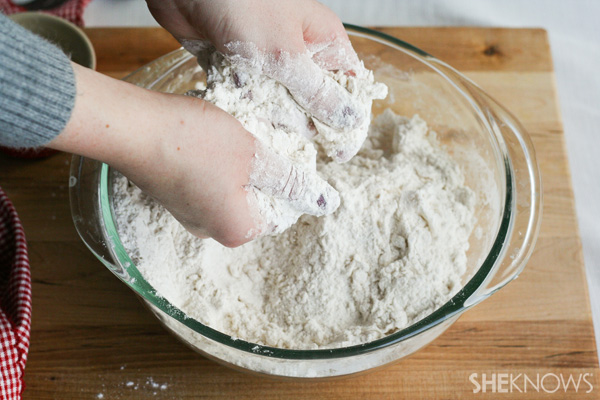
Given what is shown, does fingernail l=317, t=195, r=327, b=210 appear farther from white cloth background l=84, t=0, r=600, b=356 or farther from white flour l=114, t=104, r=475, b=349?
white cloth background l=84, t=0, r=600, b=356

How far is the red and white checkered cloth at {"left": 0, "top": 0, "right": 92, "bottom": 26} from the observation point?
1.46 m

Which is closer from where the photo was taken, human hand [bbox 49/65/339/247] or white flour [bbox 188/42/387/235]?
human hand [bbox 49/65/339/247]

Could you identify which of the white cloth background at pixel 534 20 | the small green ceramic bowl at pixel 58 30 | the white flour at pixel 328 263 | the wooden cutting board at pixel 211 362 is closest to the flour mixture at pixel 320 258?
the white flour at pixel 328 263

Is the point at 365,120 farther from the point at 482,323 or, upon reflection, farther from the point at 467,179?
the point at 482,323

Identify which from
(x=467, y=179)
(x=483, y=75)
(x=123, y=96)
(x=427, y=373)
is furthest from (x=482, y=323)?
(x=123, y=96)

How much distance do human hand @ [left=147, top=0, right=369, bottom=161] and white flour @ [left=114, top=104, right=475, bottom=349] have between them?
0.09 m

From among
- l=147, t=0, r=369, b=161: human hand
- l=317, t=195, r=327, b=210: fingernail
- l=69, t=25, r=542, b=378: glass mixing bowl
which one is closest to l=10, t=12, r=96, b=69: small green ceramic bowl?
l=69, t=25, r=542, b=378: glass mixing bowl

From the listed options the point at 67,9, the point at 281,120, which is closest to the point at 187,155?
the point at 281,120

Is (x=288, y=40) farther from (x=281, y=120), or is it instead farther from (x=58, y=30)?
(x=58, y=30)

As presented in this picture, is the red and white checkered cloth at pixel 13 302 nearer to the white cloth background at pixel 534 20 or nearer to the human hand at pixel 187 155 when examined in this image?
the human hand at pixel 187 155

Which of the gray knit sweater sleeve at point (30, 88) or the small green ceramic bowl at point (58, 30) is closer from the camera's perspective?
the gray knit sweater sleeve at point (30, 88)

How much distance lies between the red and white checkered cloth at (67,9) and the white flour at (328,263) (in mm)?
780

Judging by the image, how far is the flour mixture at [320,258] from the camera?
0.88 metres

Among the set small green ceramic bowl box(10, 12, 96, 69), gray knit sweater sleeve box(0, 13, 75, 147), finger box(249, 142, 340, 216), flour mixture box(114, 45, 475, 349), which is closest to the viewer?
gray knit sweater sleeve box(0, 13, 75, 147)
